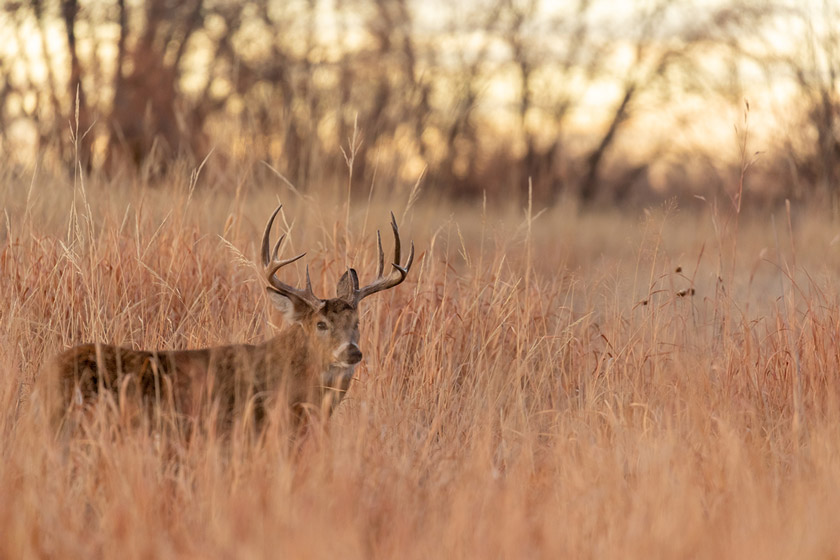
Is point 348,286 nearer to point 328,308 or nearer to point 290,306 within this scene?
point 328,308

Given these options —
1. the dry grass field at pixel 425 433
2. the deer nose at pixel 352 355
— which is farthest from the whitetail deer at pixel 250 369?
the dry grass field at pixel 425 433

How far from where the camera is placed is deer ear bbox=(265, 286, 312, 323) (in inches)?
182

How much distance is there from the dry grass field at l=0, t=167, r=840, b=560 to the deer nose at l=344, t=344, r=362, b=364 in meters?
0.20

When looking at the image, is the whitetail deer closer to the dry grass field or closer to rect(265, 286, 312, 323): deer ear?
rect(265, 286, 312, 323): deer ear

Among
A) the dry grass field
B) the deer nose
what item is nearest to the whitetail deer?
the deer nose

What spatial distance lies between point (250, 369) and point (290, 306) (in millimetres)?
433

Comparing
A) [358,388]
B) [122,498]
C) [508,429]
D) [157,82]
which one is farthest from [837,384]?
[157,82]

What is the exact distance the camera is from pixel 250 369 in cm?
431

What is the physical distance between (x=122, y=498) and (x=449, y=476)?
1073mm

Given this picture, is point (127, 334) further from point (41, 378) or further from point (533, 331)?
point (533, 331)

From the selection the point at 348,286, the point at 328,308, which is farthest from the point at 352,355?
the point at 348,286

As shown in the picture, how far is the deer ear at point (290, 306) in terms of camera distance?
463 centimetres

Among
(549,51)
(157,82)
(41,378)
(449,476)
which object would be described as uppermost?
(549,51)

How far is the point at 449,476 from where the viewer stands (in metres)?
3.57
